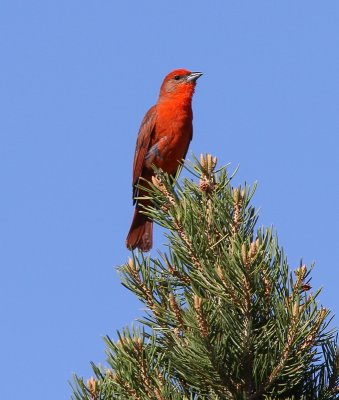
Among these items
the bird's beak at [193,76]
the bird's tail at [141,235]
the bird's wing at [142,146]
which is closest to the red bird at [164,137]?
the bird's wing at [142,146]

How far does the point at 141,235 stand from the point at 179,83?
1988 mm

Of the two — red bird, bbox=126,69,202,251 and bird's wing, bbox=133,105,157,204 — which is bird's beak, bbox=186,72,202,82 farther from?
bird's wing, bbox=133,105,157,204

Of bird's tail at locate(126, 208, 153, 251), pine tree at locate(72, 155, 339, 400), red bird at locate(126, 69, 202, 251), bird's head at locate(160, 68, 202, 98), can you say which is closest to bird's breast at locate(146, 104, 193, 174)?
red bird at locate(126, 69, 202, 251)

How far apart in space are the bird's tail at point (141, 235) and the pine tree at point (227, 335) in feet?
9.40

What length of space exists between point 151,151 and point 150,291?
3.71 meters

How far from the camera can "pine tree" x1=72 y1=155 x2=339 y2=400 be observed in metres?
2.53

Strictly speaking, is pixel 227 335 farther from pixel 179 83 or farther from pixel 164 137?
pixel 179 83

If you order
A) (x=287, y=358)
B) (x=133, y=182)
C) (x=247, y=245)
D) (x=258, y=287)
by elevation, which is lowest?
(x=287, y=358)

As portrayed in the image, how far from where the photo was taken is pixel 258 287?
259 centimetres

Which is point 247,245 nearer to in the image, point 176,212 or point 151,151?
point 176,212

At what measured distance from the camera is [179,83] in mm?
7234

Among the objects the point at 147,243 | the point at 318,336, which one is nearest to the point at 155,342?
the point at 318,336

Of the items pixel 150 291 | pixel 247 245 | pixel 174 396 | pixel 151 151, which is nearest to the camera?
pixel 174 396

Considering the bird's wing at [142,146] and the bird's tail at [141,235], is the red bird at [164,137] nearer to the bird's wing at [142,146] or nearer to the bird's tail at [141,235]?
the bird's wing at [142,146]
